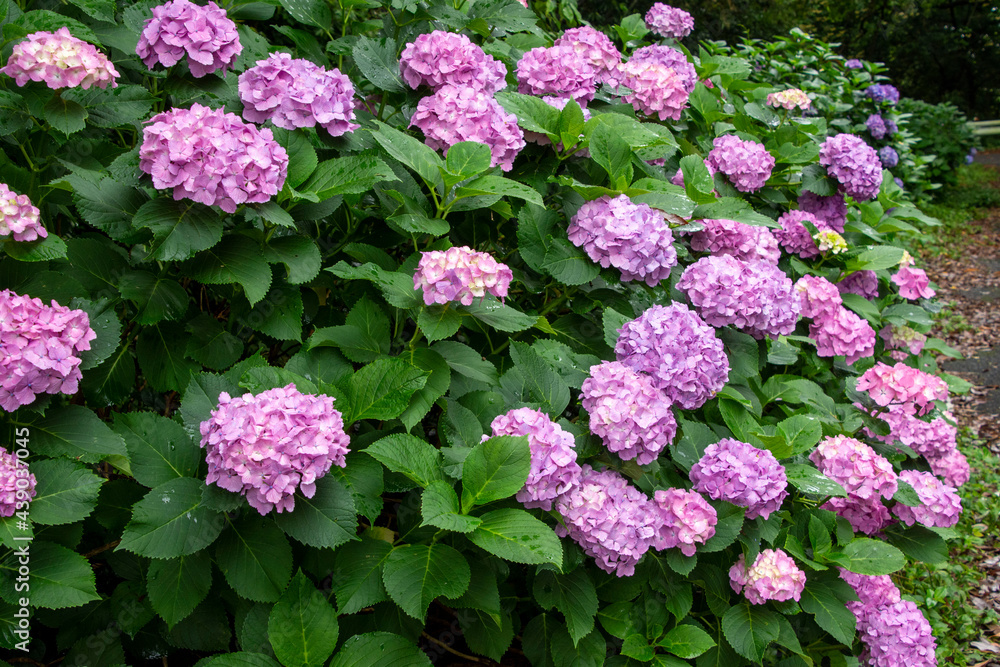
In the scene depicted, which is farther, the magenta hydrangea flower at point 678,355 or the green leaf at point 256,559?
the magenta hydrangea flower at point 678,355

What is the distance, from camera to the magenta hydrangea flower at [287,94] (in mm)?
1990

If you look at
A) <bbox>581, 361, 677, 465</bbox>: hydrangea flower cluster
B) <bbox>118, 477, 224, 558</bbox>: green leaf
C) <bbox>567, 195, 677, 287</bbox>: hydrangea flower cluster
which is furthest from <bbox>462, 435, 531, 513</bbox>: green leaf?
<bbox>567, 195, 677, 287</bbox>: hydrangea flower cluster

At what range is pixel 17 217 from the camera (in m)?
1.68

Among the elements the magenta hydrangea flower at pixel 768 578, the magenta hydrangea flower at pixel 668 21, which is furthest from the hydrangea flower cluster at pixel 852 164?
the magenta hydrangea flower at pixel 768 578

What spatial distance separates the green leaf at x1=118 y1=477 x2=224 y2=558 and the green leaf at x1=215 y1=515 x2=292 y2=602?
70mm

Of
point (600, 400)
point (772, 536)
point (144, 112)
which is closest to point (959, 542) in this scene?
point (772, 536)

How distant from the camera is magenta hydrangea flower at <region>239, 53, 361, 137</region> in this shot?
1.99 meters

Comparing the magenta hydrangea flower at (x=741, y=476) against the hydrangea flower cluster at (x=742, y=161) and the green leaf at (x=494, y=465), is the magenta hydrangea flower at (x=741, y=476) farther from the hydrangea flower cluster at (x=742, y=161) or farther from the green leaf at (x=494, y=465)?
the hydrangea flower cluster at (x=742, y=161)

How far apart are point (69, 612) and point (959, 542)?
4645mm

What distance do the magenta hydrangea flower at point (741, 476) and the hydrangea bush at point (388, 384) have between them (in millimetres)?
11

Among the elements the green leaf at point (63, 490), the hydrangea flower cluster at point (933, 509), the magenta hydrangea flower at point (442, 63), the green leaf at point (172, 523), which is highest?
the magenta hydrangea flower at point (442, 63)

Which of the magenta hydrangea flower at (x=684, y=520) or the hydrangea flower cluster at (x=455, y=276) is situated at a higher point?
the hydrangea flower cluster at (x=455, y=276)

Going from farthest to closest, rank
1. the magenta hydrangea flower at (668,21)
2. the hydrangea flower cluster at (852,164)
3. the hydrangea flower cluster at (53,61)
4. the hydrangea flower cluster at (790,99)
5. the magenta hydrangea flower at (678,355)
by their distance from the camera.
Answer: the hydrangea flower cluster at (790,99)
the magenta hydrangea flower at (668,21)
the hydrangea flower cluster at (852,164)
the magenta hydrangea flower at (678,355)
the hydrangea flower cluster at (53,61)

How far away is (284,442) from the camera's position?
1.49 m
